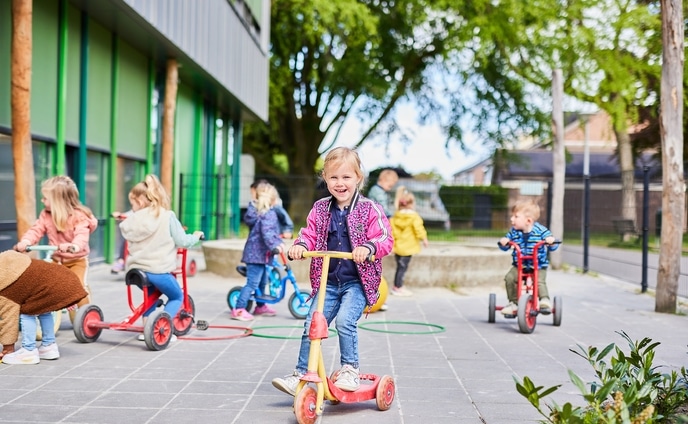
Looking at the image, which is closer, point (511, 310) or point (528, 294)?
point (528, 294)

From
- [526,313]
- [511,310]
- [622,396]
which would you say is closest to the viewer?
[622,396]

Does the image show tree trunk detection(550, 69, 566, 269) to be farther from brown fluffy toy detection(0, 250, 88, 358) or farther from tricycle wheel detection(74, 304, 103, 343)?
brown fluffy toy detection(0, 250, 88, 358)

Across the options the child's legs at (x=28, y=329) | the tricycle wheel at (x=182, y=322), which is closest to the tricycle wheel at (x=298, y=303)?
the tricycle wheel at (x=182, y=322)

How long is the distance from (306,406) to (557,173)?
14057 millimetres

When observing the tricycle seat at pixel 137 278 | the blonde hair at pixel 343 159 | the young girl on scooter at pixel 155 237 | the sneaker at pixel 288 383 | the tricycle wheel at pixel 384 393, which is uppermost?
the blonde hair at pixel 343 159

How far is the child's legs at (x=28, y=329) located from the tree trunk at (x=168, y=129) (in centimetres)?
919

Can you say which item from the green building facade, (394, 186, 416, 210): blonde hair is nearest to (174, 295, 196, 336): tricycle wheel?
the green building facade

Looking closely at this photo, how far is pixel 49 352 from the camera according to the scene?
6.89 metres

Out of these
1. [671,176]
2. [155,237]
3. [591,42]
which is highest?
[591,42]

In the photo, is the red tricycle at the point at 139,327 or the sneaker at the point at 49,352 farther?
the red tricycle at the point at 139,327

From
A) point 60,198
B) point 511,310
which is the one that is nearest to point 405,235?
point 511,310

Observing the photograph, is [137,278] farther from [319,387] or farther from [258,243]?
[319,387]

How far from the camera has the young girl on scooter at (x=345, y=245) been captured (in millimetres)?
5414

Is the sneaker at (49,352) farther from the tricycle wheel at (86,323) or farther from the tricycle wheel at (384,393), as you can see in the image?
the tricycle wheel at (384,393)
